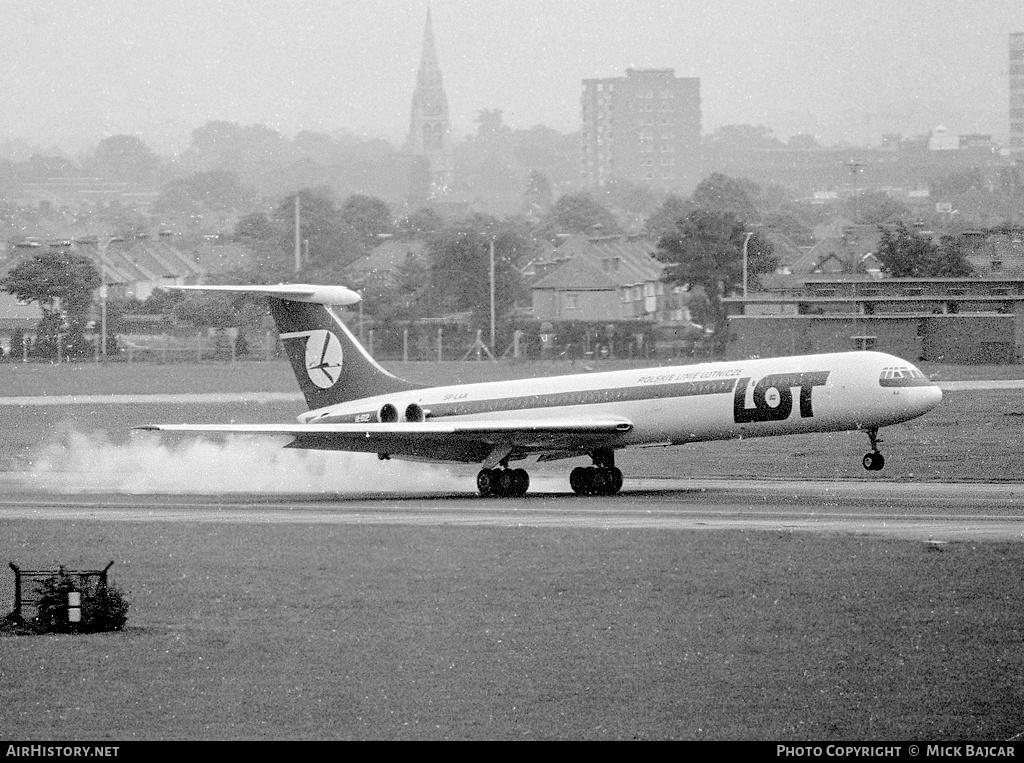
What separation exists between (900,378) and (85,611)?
79.0ft

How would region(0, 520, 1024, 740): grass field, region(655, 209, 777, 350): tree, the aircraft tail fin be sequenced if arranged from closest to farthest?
region(0, 520, 1024, 740): grass field → the aircraft tail fin → region(655, 209, 777, 350): tree

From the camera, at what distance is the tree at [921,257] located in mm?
102625

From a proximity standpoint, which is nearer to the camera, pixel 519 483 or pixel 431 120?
pixel 519 483

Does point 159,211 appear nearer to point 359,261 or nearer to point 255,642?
point 359,261

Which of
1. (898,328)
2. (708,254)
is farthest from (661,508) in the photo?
(708,254)

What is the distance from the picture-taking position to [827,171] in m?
192

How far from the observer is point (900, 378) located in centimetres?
Answer: 4169

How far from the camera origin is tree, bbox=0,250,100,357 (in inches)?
3996

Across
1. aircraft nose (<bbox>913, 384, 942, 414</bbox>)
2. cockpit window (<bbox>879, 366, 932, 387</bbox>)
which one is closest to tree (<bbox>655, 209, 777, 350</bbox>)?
cockpit window (<bbox>879, 366, 932, 387</bbox>)

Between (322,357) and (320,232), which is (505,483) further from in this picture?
(320,232)

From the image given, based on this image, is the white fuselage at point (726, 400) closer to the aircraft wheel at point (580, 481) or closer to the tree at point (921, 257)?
the aircraft wheel at point (580, 481)

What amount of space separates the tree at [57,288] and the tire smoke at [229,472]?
45422 millimetres

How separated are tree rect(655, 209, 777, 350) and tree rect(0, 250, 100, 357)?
1451 inches

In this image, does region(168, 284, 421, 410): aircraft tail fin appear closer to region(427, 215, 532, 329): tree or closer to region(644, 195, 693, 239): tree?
region(427, 215, 532, 329): tree
